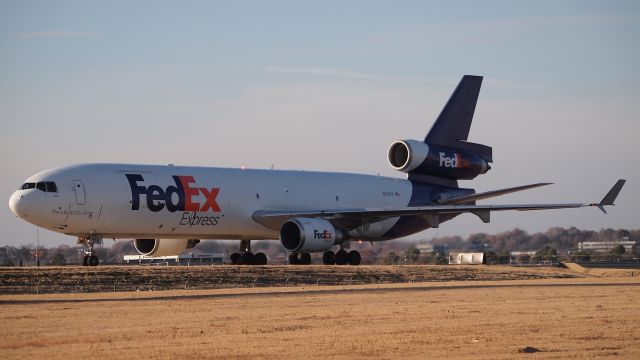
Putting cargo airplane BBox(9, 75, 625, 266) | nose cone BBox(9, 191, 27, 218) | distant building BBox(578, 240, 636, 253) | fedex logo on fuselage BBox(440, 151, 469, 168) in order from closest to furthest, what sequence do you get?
1. nose cone BBox(9, 191, 27, 218)
2. cargo airplane BBox(9, 75, 625, 266)
3. fedex logo on fuselage BBox(440, 151, 469, 168)
4. distant building BBox(578, 240, 636, 253)

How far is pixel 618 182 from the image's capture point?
38.7 m

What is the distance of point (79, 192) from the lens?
35656 mm

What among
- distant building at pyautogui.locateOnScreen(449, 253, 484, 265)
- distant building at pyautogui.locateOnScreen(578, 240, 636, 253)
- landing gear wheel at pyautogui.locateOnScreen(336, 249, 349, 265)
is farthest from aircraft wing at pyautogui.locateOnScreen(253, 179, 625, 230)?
distant building at pyautogui.locateOnScreen(578, 240, 636, 253)

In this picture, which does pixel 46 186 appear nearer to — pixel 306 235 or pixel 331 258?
pixel 306 235

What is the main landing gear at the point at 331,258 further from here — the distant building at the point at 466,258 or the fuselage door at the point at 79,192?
the distant building at the point at 466,258

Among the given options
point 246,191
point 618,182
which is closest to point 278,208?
point 246,191

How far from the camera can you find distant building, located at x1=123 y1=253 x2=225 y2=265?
54.2m

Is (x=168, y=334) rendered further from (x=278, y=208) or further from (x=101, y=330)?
(x=278, y=208)

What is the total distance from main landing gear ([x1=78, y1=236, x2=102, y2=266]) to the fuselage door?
184 centimetres

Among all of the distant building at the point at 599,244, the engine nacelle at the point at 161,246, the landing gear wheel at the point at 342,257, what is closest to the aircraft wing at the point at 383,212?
the landing gear wheel at the point at 342,257

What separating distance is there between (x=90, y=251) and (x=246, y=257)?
793cm

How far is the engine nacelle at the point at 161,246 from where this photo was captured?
139ft

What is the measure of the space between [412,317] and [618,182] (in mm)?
20752

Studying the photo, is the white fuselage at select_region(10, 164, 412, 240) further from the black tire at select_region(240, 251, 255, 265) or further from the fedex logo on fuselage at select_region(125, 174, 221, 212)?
the black tire at select_region(240, 251, 255, 265)
